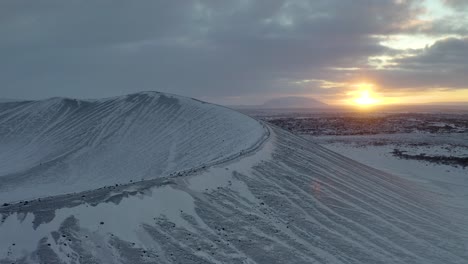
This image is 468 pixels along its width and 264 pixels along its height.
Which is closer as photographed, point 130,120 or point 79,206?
point 79,206

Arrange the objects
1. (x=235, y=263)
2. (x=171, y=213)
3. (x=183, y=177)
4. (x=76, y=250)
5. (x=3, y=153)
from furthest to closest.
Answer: (x=3, y=153) → (x=183, y=177) → (x=171, y=213) → (x=235, y=263) → (x=76, y=250)

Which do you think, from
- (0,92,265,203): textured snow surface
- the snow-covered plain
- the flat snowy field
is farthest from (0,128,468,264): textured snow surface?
(0,92,265,203): textured snow surface

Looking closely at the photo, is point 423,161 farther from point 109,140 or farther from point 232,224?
point 109,140

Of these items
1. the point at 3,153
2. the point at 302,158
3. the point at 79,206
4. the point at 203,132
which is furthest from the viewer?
the point at 3,153

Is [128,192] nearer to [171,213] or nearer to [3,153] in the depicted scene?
[171,213]

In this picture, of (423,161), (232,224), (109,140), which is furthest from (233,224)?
(423,161)

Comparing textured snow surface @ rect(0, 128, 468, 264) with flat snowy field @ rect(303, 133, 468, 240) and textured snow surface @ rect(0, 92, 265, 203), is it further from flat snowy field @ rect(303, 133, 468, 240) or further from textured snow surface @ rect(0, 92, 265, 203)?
textured snow surface @ rect(0, 92, 265, 203)

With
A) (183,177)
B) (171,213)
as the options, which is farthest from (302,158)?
(171,213)

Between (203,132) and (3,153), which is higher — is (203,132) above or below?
above
